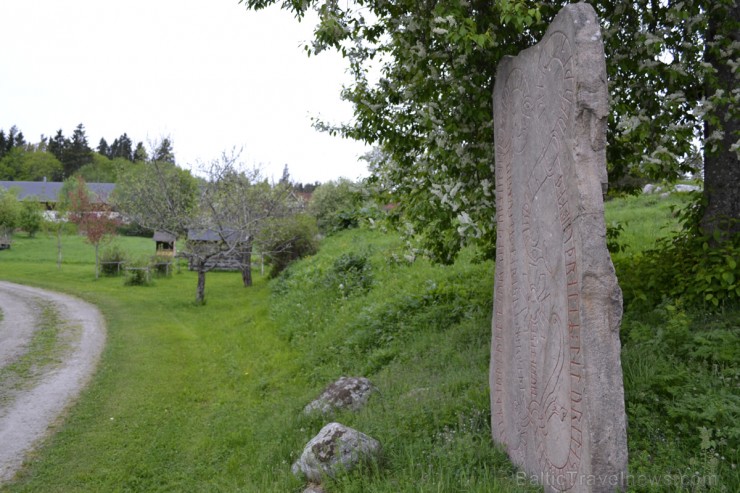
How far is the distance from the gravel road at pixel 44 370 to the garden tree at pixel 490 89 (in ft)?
21.0

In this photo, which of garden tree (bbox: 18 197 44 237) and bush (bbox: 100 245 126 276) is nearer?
bush (bbox: 100 245 126 276)

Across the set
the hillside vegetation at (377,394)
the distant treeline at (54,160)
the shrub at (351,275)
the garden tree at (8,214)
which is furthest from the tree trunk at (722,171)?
the distant treeline at (54,160)

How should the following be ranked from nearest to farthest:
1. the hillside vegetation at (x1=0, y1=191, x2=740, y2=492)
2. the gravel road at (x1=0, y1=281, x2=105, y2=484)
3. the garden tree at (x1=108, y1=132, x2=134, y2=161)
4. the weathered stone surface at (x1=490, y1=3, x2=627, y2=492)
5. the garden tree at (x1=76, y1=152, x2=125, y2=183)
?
the weathered stone surface at (x1=490, y1=3, x2=627, y2=492), the hillside vegetation at (x1=0, y1=191, x2=740, y2=492), the gravel road at (x1=0, y1=281, x2=105, y2=484), the garden tree at (x1=76, y1=152, x2=125, y2=183), the garden tree at (x1=108, y1=132, x2=134, y2=161)

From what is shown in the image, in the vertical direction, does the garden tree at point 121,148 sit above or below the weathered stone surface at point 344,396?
above

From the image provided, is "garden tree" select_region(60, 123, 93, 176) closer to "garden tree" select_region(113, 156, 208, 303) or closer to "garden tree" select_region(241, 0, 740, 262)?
"garden tree" select_region(113, 156, 208, 303)

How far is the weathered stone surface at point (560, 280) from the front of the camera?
3.82 metres

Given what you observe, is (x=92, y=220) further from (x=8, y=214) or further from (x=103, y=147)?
(x=103, y=147)

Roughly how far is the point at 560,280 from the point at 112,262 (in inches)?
1219

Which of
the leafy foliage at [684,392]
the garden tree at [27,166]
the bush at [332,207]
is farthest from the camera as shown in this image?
the garden tree at [27,166]

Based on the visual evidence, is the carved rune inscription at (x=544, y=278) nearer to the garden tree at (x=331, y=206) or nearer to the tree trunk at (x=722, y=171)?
the tree trunk at (x=722, y=171)

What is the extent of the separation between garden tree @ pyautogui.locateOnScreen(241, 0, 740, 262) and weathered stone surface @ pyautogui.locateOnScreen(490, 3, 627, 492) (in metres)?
1.18

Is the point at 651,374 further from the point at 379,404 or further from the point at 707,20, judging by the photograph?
the point at 707,20

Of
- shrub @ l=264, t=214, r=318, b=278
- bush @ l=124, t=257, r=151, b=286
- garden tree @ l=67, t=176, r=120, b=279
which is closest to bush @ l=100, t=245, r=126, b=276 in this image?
garden tree @ l=67, t=176, r=120, b=279

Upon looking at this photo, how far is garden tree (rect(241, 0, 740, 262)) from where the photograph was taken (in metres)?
6.07
